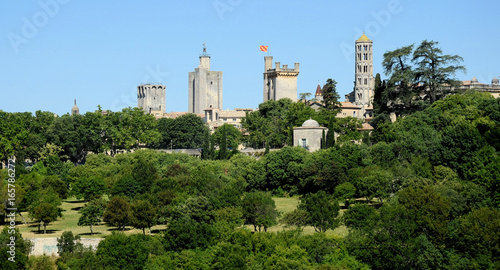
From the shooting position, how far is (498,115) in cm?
5262

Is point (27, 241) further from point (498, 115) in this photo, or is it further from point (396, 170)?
point (498, 115)

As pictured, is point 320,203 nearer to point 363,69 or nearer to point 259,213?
point 259,213

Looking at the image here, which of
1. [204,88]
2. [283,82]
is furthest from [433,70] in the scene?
[204,88]

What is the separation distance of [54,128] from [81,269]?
170 feet

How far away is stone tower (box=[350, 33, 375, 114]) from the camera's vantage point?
440ft

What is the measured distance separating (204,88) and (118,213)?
116m

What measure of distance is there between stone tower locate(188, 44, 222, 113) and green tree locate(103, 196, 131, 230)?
11119cm

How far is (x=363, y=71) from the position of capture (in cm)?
13562

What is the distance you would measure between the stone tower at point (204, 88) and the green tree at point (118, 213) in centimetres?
11119

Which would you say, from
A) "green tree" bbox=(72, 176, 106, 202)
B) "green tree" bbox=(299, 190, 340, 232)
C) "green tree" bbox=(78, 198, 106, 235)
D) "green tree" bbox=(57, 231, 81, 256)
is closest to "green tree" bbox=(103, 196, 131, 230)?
"green tree" bbox=(78, 198, 106, 235)

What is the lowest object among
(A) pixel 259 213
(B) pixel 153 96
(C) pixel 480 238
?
(C) pixel 480 238

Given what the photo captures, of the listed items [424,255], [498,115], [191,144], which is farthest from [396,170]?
[191,144]

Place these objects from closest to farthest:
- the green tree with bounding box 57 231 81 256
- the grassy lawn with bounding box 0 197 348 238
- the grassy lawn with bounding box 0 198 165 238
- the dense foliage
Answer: the dense foliage
the green tree with bounding box 57 231 81 256
the grassy lawn with bounding box 0 197 348 238
the grassy lawn with bounding box 0 198 165 238

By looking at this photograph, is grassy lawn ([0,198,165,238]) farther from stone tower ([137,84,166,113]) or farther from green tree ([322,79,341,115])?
stone tower ([137,84,166,113])
